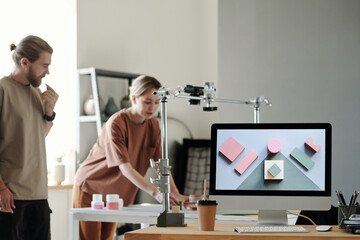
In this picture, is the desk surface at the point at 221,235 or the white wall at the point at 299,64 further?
the white wall at the point at 299,64

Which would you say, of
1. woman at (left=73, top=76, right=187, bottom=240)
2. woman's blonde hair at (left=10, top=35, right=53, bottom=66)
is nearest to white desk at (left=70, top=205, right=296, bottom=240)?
woman at (left=73, top=76, right=187, bottom=240)

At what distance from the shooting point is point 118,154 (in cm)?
345

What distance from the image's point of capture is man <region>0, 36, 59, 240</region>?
2.87 meters

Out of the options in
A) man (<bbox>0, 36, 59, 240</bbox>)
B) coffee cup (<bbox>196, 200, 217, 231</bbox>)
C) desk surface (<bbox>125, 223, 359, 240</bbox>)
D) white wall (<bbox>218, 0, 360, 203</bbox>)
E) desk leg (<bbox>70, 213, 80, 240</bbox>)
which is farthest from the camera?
white wall (<bbox>218, 0, 360, 203</bbox>)

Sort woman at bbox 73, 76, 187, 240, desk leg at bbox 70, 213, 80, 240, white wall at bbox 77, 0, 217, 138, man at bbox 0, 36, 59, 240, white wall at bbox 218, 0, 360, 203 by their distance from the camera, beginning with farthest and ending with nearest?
white wall at bbox 77, 0, 217, 138 → white wall at bbox 218, 0, 360, 203 → woman at bbox 73, 76, 187, 240 → desk leg at bbox 70, 213, 80, 240 → man at bbox 0, 36, 59, 240

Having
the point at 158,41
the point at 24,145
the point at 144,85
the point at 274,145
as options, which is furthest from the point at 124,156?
the point at 158,41

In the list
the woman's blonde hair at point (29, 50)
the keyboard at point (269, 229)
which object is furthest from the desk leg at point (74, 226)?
the keyboard at point (269, 229)

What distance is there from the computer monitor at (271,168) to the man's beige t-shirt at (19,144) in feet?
3.57

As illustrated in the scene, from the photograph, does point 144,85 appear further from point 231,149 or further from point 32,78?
point 231,149

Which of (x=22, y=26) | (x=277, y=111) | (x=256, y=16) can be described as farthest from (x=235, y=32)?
(x=22, y=26)

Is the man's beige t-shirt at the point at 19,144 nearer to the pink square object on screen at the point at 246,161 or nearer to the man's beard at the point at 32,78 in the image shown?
the man's beard at the point at 32,78

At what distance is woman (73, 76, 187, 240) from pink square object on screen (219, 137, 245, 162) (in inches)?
41.2

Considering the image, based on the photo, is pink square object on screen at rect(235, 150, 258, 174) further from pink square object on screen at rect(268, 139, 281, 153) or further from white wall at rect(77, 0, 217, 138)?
white wall at rect(77, 0, 217, 138)

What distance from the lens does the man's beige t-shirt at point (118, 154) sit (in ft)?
11.4
